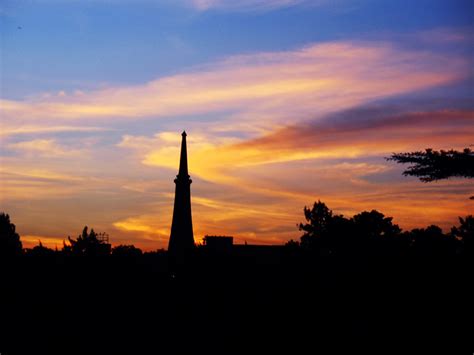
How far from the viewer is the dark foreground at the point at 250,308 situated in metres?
15.4

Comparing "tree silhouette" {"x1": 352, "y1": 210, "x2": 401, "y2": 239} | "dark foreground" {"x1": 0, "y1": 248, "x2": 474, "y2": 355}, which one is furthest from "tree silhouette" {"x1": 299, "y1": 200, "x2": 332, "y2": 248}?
"dark foreground" {"x1": 0, "y1": 248, "x2": 474, "y2": 355}

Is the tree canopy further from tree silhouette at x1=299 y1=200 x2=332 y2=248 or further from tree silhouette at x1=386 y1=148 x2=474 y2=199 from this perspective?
tree silhouette at x1=299 y1=200 x2=332 y2=248

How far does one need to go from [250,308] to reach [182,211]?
70.3 m

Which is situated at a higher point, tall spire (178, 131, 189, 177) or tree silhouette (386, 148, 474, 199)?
tall spire (178, 131, 189, 177)

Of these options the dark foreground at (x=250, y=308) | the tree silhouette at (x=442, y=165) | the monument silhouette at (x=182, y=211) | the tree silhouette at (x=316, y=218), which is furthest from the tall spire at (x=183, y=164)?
the tree silhouette at (x=442, y=165)

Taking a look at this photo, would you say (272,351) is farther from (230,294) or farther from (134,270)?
(134,270)

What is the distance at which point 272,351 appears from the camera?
1648 centimetres

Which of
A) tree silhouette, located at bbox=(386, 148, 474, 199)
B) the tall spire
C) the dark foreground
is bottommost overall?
the dark foreground

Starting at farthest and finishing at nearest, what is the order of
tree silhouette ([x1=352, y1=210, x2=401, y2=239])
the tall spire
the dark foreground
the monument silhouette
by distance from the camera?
1. the tall spire
2. the monument silhouette
3. tree silhouette ([x1=352, y1=210, x2=401, y2=239])
4. the dark foreground

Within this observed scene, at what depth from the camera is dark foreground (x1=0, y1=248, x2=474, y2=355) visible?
15.4m

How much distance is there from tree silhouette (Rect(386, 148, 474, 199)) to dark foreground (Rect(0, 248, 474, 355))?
13.3ft

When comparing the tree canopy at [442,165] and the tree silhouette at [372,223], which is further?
the tree silhouette at [372,223]

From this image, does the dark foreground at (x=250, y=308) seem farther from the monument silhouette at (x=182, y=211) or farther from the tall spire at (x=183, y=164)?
the tall spire at (x=183, y=164)

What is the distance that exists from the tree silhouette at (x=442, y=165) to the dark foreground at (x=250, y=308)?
4.07 meters
